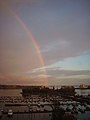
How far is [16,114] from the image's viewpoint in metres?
7.66

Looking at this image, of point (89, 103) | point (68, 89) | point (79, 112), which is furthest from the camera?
point (68, 89)

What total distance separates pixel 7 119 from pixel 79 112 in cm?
313

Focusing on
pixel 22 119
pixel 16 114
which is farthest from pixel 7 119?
pixel 16 114

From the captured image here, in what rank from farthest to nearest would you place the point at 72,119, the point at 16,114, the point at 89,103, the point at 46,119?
the point at 89,103
the point at 16,114
the point at 46,119
the point at 72,119

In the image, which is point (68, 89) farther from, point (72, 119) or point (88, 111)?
point (72, 119)

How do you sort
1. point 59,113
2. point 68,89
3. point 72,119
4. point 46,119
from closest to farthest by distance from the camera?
1. point 72,119
2. point 59,113
3. point 46,119
4. point 68,89

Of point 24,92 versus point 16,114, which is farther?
point 24,92

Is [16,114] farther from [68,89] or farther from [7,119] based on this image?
[68,89]

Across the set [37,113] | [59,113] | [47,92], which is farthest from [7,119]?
[47,92]

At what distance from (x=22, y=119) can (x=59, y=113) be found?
2.30 m

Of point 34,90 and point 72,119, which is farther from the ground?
point 34,90

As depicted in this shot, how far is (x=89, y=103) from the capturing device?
33.3 ft

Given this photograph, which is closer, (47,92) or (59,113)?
(59,113)

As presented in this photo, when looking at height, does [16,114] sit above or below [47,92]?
below
